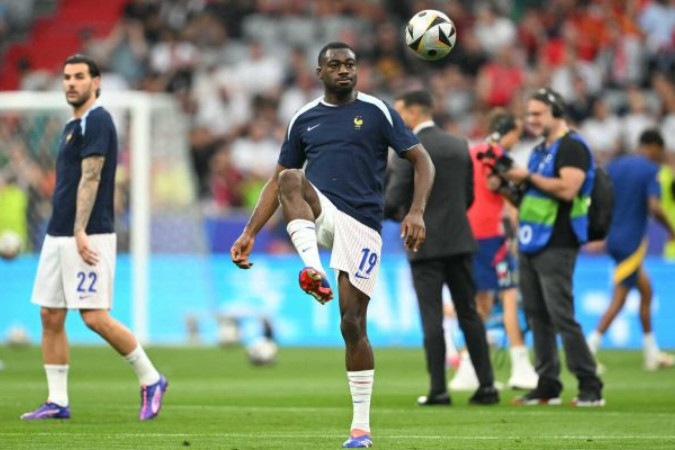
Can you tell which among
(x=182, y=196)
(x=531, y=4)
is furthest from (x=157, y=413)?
(x=531, y=4)

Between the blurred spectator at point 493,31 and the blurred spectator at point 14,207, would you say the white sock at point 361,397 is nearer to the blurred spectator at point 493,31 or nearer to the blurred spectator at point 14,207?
the blurred spectator at point 14,207

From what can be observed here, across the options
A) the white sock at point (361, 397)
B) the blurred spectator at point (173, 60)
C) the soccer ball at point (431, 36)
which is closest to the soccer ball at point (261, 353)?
the soccer ball at point (431, 36)

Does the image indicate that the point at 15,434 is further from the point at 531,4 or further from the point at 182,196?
the point at 531,4

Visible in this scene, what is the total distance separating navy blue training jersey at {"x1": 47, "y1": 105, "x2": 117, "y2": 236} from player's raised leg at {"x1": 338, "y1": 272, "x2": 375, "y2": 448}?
2.87m

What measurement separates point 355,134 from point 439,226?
12.4 feet

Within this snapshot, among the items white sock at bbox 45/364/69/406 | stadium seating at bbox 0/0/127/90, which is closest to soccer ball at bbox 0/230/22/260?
white sock at bbox 45/364/69/406

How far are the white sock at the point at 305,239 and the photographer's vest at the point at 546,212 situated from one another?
4.01 m

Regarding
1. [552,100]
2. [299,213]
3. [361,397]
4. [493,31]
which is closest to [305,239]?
[299,213]

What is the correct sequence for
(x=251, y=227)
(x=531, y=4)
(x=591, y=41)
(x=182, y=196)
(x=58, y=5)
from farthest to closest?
(x=58, y=5) → (x=531, y=4) → (x=591, y=41) → (x=182, y=196) → (x=251, y=227)

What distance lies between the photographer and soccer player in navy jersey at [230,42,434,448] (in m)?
9.78

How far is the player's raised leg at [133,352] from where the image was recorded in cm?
1212

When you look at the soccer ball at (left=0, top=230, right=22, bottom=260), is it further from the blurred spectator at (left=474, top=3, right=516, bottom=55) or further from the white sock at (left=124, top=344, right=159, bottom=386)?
the blurred spectator at (left=474, top=3, right=516, bottom=55)

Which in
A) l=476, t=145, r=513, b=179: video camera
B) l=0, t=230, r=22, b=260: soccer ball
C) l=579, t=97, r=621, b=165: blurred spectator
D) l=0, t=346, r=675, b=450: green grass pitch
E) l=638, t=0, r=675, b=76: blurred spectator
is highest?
l=638, t=0, r=675, b=76: blurred spectator

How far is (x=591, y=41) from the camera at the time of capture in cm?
2803
